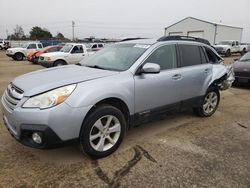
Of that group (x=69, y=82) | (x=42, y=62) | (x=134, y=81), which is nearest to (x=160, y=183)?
(x=134, y=81)

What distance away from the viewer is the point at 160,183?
2.60 metres

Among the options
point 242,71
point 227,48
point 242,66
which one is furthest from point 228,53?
point 242,71

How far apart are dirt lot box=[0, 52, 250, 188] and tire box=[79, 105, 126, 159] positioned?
148mm

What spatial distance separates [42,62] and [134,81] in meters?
11.1

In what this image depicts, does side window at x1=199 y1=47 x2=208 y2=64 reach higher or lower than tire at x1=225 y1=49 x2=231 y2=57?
higher

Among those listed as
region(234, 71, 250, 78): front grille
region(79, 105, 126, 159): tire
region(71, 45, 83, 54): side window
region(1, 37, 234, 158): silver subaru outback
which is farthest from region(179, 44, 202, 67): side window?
region(71, 45, 83, 54): side window

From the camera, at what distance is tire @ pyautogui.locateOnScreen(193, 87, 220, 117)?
4797mm

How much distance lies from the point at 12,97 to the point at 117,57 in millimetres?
1757

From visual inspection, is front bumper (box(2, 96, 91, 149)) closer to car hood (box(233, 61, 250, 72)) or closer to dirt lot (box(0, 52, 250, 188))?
dirt lot (box(0, 52, 250, 188))

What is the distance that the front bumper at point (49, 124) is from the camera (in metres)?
2.51

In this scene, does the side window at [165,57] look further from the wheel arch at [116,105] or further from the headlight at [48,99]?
the headlight at [48,99]

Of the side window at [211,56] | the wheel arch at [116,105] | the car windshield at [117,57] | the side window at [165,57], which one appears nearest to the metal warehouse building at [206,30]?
the side window at [211,56]

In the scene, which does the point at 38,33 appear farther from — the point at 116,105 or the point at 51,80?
the point at 116,105

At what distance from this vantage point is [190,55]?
14.3 ft
